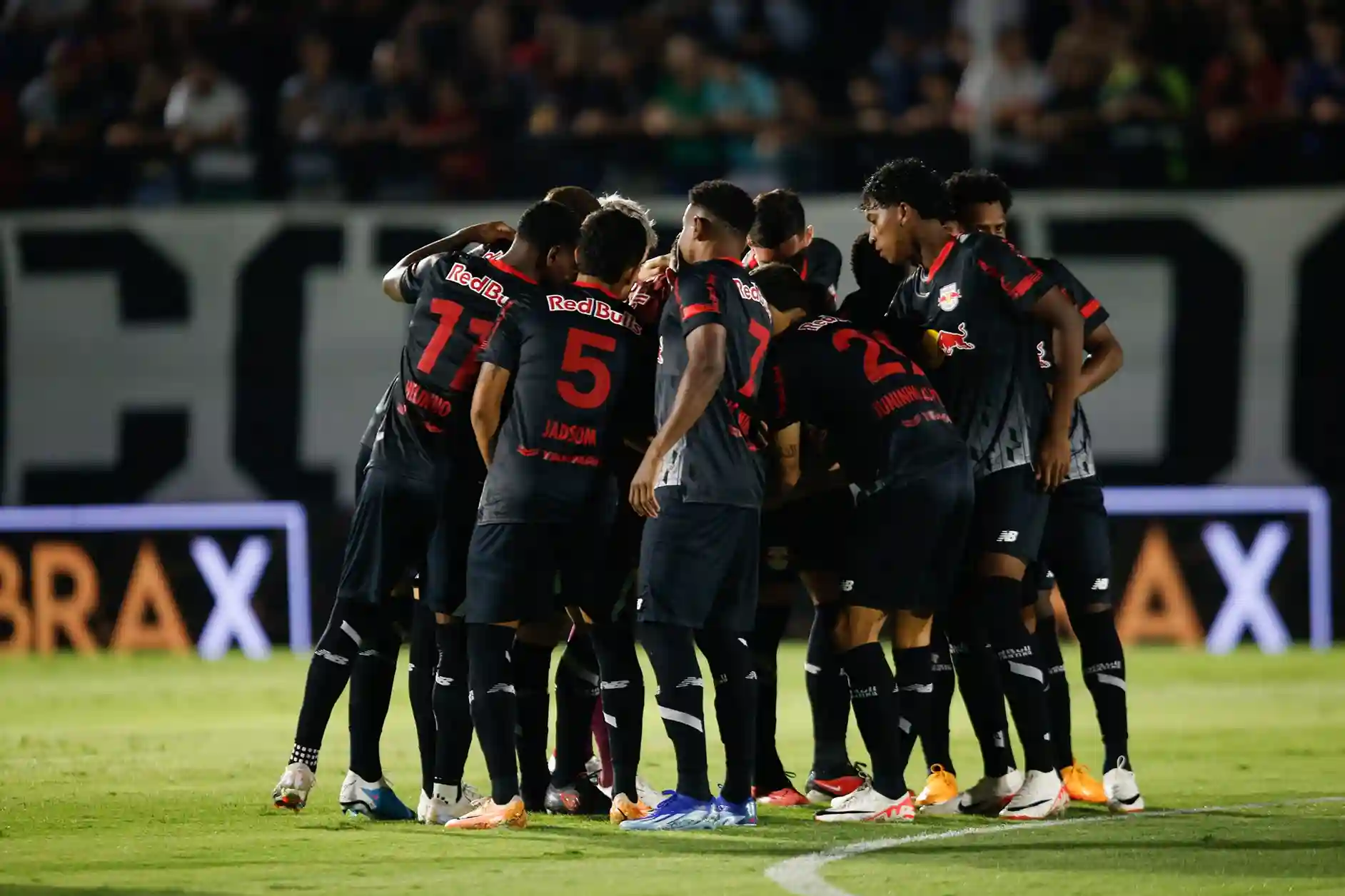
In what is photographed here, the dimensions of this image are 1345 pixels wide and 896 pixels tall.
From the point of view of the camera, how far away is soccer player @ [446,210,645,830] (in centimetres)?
786

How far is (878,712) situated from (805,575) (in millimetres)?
1048

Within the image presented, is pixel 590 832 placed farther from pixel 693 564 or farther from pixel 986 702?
pixel 986 702

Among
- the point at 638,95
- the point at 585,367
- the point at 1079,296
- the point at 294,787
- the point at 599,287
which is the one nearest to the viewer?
the point at 585,367

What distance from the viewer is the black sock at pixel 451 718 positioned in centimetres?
810

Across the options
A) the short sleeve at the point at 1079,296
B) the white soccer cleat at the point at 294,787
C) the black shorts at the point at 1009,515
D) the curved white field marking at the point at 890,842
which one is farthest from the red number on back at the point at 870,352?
the white soccer cleat at the point at 294,787

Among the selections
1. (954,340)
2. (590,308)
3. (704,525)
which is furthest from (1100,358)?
(590,308)

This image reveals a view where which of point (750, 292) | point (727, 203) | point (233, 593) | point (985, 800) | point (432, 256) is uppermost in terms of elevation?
point (727, 203)

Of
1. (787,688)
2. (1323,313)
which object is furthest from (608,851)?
(1323,313)

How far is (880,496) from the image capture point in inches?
323

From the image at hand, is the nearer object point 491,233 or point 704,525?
point 704,525

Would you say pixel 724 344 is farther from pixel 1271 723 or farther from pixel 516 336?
pixel 1271 723

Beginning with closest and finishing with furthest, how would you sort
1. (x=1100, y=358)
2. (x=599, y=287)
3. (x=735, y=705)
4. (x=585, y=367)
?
(x=735, y=705) → (x=585, y=367) → (x=599, y=287) → (x=1100, y=358)

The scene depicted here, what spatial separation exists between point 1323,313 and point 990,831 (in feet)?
34.4

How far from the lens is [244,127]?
1827 centimetres
